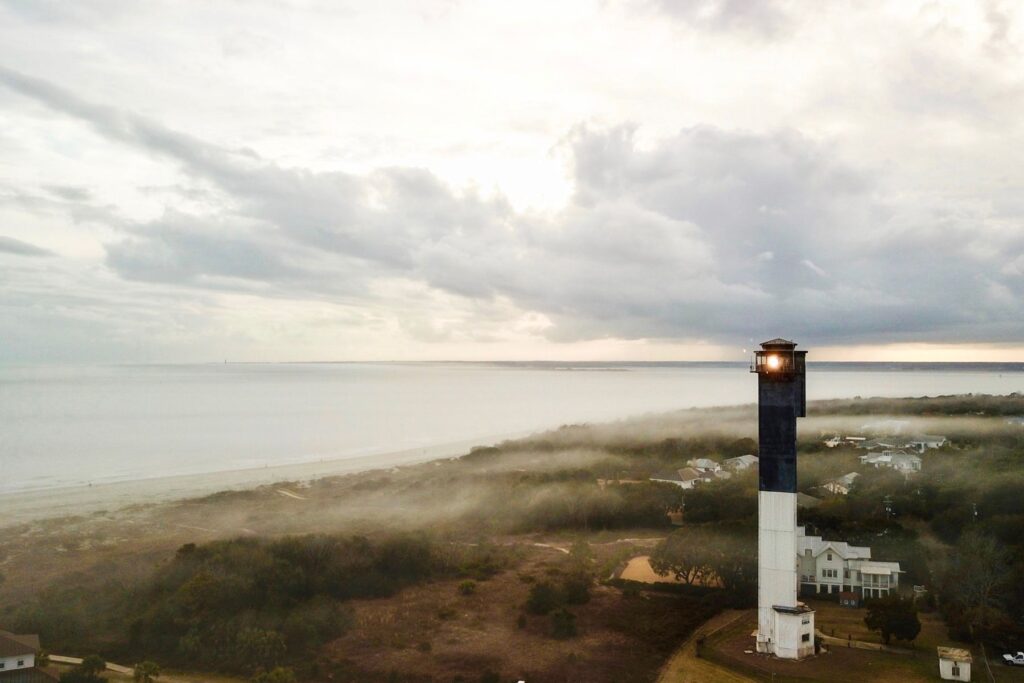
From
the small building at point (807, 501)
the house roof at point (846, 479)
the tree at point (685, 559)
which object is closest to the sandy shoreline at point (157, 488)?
the tree at point (685, 559)

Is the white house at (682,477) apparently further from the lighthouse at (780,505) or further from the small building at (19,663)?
the small building at (19,663)

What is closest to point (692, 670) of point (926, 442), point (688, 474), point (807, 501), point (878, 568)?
point (878, 568)

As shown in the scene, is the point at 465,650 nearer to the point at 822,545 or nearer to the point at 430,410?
the point at 822,545

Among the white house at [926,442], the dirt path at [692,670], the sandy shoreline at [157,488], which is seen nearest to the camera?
the dirt path at [692,670]

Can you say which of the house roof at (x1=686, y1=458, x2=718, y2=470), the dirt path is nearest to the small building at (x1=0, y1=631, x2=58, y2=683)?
the dirt path

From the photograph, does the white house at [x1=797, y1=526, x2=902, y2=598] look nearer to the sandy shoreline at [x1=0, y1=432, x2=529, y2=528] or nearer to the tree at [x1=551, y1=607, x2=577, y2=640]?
the tree at [x1=551, y1=607, x2=577, y2=640]

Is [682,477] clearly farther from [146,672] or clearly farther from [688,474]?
[146,672]
